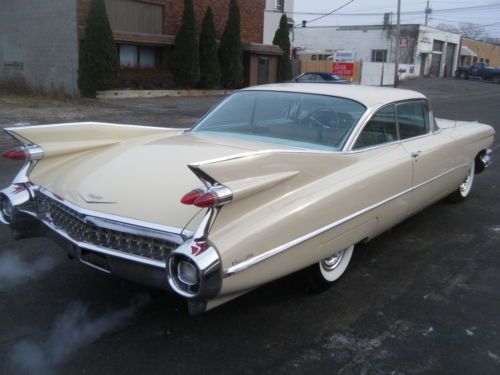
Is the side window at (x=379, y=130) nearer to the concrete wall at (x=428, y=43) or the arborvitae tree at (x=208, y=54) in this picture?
the arborvitae tree at (x=208, y=54)

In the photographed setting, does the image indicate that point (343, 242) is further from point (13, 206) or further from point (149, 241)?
point (13, 206)

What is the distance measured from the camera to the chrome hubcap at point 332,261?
355 cm

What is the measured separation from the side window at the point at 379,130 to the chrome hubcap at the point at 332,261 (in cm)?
81

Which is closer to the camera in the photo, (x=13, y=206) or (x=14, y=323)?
(x=14, y=323)

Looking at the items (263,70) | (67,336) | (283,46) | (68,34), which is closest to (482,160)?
(67,336)

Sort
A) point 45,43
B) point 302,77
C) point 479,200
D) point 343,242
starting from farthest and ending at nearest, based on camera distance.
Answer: point 302,77 → point 45,43 → point 479,200 → point 343,242

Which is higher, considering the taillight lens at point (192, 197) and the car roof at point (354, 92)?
the car roof at point (354, 92)

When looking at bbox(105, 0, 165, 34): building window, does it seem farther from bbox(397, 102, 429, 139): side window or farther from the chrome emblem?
the chrome emblem

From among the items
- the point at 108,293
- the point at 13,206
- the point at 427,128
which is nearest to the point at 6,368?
the point at 108,293

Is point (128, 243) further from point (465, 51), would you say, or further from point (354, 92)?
point (465, 51)

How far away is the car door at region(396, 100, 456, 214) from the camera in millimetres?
4422

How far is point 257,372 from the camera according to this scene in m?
2.72

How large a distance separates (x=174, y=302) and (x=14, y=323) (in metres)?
0.98

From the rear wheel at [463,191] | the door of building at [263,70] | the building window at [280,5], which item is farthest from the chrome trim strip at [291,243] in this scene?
the building window at [280,5]
